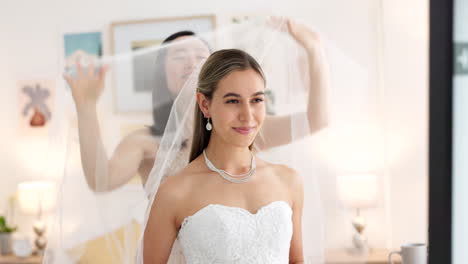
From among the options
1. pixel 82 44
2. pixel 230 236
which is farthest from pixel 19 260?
pixel 230 236

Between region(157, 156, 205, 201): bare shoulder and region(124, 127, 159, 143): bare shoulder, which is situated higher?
region(124, 127, 159, 143): bare shoulder

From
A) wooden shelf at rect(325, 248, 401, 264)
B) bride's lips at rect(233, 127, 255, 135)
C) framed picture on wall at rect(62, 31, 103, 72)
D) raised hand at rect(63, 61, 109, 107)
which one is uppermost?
framed picture on wall at rect(62, 31, 103, 72)

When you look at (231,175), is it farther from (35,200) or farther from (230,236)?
(35,200)

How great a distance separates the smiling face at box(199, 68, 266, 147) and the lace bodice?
0.18 metres

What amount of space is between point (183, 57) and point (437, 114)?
1.00m

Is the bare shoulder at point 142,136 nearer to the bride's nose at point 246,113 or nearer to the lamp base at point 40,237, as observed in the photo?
the bride's nose at point 246,113

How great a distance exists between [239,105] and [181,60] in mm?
489

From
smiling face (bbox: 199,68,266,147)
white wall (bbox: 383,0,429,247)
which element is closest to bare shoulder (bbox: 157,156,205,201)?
smiling face (bbox: 199,68,266,147)

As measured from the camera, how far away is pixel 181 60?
183 cm

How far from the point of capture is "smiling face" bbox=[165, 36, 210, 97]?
5.91ft

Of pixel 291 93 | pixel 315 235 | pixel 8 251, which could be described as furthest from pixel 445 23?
pixel 8 251

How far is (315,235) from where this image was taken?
1.77 m

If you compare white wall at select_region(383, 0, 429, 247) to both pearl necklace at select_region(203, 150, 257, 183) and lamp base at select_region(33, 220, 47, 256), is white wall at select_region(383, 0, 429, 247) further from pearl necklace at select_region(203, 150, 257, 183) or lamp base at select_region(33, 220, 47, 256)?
lamp base at select_region(33, 220, 47, 256)

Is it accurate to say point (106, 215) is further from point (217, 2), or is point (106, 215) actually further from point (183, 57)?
point (217, 2)
